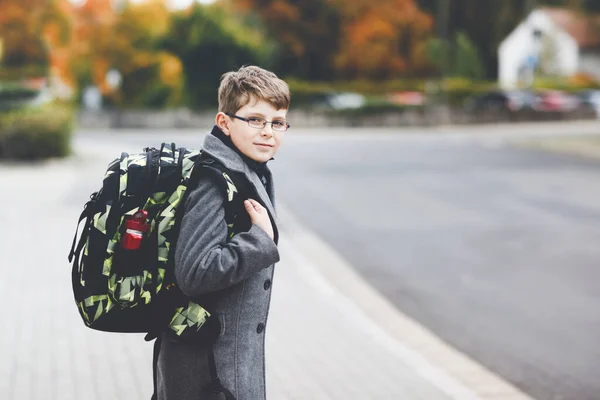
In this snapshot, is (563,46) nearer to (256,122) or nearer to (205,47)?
(205,47)

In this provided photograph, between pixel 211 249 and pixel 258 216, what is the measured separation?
19cm

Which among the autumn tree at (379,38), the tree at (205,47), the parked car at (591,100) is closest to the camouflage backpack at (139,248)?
the tree at (205,47)

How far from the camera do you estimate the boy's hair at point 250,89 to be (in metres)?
2.79

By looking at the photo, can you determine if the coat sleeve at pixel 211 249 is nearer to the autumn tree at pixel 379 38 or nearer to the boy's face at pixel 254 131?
the boy's face at pixel 254 131

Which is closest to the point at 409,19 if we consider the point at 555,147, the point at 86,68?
the point at 86,68

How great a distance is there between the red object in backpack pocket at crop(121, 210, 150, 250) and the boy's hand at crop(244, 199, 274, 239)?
0.31 m

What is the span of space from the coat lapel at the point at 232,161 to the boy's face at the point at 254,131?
0.12 ft

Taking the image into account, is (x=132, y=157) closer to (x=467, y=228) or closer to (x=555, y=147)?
(x=467, y=228)

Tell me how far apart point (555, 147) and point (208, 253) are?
80.9ft

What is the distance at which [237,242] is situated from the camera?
271 centimetres

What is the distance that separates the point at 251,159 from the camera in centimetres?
287

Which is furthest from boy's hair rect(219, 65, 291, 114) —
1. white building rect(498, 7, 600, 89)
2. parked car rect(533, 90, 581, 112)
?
white building rect(498, 7, 600, 89)

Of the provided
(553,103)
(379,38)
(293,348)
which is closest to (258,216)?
(293,348)

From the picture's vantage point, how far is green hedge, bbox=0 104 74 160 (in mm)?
21203
